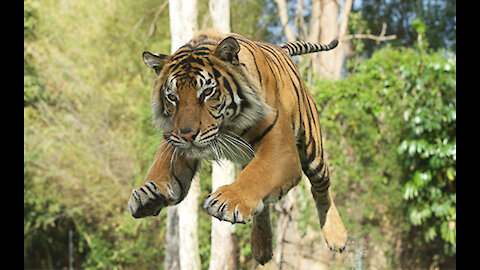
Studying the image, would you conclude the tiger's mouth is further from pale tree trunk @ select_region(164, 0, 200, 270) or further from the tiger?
pale tree trunk @ select_region(164, 0, 200, 270)

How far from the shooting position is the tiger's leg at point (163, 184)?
2691 mm

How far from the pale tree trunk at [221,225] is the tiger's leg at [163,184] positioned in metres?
3.66

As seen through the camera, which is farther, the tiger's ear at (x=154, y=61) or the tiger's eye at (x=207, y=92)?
the tiger's ear at (x=154, y=61)

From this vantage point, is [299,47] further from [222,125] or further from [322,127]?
[322,127]

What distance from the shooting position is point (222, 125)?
262cm

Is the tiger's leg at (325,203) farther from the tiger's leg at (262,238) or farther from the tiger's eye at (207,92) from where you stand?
the tiger's eye at (207,92)

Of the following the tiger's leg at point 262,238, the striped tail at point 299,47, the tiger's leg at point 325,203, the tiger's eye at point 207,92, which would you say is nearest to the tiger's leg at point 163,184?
the tiger's eye at point 207,92

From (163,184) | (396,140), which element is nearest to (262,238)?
(163,184)

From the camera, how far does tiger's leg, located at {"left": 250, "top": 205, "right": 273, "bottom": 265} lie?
12.6ft

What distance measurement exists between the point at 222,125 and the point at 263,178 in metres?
0.32

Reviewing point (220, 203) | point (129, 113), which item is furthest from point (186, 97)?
point (129, 113)

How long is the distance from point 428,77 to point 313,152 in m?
4.51

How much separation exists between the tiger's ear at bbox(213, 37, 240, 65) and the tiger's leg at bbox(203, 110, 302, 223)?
34 centimetres

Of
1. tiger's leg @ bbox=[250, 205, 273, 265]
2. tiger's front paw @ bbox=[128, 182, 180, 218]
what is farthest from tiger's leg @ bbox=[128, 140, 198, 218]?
tiger's leg @ bbox=[250, 205, 273, 265]
